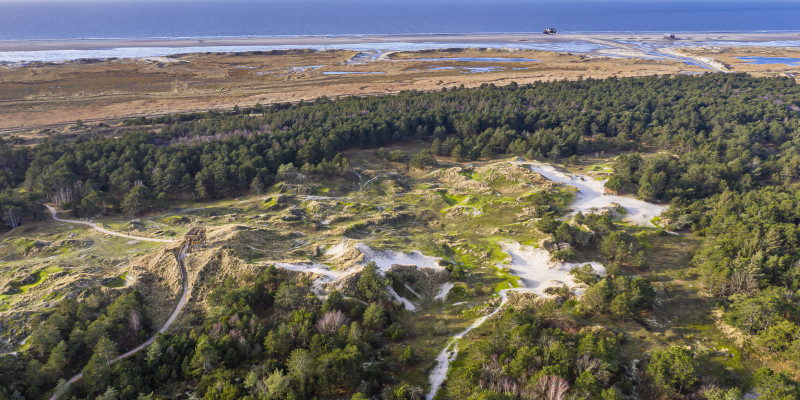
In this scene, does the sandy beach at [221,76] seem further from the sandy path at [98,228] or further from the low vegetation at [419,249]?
the sandy path at [98,228]

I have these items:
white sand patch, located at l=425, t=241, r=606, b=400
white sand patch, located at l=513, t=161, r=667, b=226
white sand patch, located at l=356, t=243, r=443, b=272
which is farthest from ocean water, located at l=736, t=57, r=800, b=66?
white sand patch, located at l=356, t=243, r=443, b=272

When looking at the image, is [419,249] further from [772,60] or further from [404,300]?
[772,60]

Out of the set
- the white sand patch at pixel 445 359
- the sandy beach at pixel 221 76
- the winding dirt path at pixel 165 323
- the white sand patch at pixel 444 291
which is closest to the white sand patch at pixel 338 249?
the white sand patch at pixel 444 291

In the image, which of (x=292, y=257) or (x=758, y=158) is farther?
(x=758, y=158)

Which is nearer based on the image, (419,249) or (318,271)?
(318,271)

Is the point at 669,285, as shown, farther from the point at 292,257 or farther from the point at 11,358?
the point at 11,358

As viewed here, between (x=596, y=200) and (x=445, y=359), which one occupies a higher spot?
(x=596, y=200)

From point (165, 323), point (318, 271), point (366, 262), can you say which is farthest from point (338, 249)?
point (165, 323)

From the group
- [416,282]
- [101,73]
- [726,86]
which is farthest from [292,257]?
[101,73]
